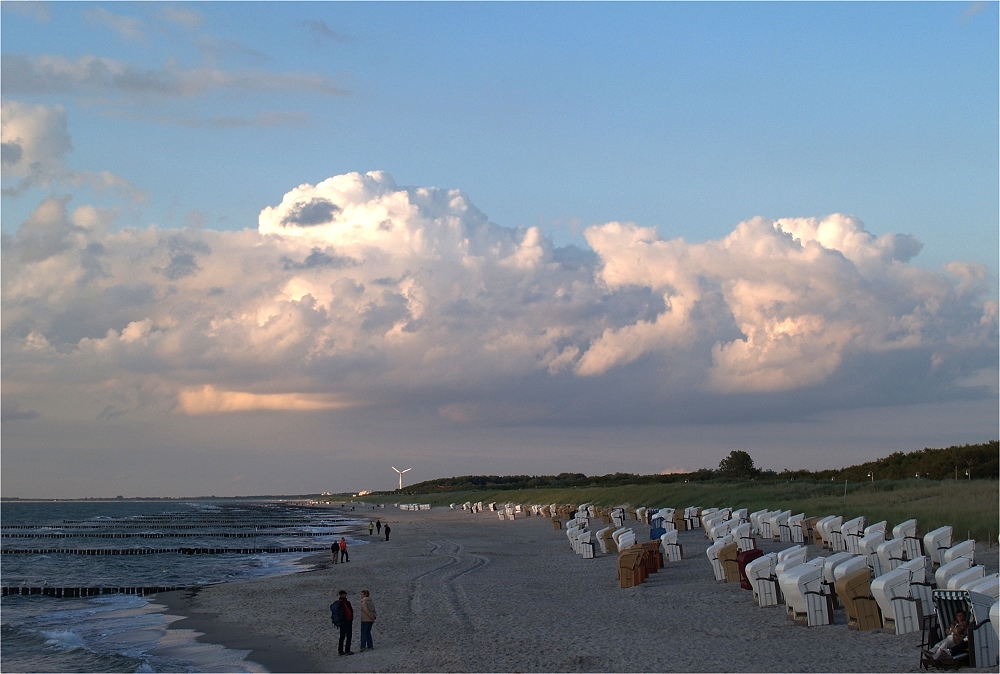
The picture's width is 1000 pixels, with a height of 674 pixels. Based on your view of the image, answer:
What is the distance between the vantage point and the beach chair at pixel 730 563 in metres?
21.6

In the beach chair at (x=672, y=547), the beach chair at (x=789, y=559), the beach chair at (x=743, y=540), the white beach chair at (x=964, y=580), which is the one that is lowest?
the beach chair at (x=672, y=547)

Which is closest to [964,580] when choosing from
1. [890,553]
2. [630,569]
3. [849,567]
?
[849,567]

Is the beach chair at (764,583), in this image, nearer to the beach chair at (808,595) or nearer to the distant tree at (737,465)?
the beach chair at (808,595)

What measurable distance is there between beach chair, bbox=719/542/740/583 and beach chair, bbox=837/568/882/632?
21.5 ft

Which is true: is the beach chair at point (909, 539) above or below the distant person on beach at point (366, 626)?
above

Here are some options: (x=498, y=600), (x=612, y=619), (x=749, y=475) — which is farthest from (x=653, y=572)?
(x=749, y=475)

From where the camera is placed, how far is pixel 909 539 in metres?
22.4

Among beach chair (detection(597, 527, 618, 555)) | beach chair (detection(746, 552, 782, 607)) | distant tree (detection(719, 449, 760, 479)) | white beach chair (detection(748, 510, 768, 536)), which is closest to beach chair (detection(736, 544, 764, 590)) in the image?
beach chair (detection(746, 552, 782, 607))

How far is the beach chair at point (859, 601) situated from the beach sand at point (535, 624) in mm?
264

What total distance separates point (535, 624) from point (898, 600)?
6.99 metres

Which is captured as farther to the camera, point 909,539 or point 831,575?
point 909,539

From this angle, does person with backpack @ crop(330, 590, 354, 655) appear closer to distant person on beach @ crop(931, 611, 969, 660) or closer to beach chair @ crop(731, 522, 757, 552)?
distant person on beach @ crop(931, 611, 969, 660)

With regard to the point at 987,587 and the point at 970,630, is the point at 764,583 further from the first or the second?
the point at 970,630

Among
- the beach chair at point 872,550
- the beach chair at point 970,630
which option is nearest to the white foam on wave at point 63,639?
the beach chair at point 970,630
